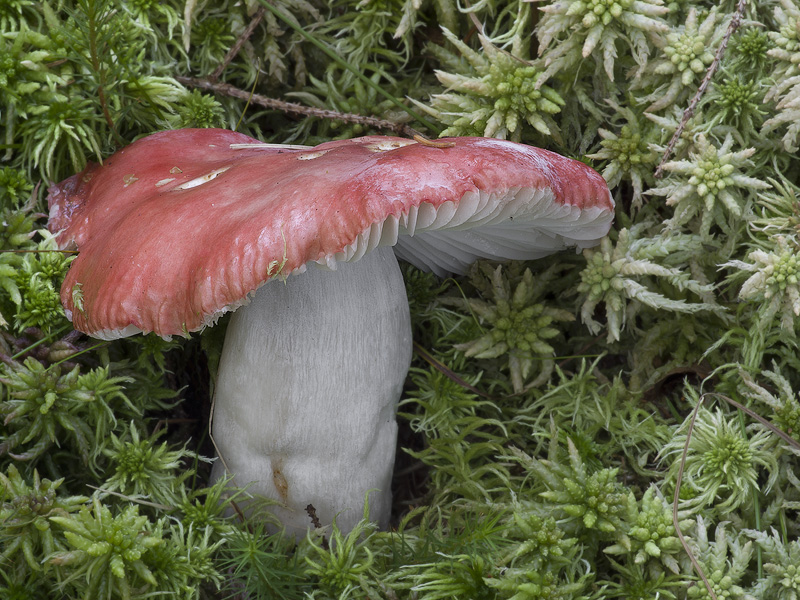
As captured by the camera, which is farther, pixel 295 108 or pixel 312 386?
pixel 295 108

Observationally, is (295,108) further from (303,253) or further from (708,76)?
(708,76)

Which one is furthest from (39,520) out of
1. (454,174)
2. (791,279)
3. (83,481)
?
(791,279)

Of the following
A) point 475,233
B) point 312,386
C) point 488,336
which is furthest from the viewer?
point 488,336

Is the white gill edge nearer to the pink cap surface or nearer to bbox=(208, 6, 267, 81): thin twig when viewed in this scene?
the pink cap surface

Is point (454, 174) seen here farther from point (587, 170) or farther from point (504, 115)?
point (504, 115)

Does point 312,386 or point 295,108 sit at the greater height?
point 295,108

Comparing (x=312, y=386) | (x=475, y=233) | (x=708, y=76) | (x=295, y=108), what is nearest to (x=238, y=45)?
(x=295, y=108)
